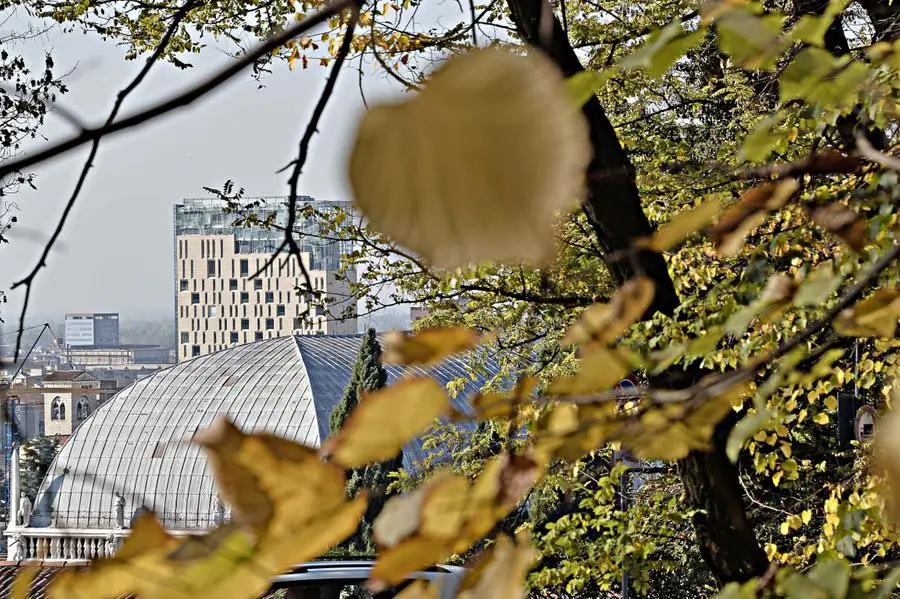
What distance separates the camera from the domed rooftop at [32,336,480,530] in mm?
20703

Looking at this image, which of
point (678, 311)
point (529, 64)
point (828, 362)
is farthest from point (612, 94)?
point (529, 64)

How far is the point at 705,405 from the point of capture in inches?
17.7

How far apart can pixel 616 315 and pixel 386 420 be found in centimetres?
11

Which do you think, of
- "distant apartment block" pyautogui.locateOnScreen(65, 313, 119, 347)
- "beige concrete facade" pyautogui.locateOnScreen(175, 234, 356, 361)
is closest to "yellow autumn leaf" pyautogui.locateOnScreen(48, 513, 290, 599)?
"beige concrete facade" pyautogui.locateOnScreen(175, 234, 356, 361)

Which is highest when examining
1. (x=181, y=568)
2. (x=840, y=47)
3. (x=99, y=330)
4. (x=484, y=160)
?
(x=99, y=330)

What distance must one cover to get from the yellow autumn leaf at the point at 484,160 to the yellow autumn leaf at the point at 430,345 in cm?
12

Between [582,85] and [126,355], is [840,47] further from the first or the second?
[126,355]

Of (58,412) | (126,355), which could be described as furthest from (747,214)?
(126,355)

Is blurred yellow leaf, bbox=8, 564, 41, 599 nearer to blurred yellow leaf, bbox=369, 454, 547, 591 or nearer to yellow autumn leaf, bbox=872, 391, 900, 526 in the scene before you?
blurred yellow leaf, bbox=369, 454, 547, 591

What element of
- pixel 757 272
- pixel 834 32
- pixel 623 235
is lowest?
pixel 757 272

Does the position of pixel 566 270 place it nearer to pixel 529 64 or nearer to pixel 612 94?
pixel 612 94

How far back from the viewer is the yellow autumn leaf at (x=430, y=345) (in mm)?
380

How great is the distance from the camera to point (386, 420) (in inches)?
13.7

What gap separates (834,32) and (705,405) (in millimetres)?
4302
